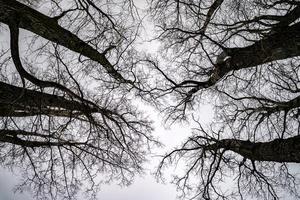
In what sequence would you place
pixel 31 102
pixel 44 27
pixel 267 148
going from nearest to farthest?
pixel 44 27
pixel 267 148
pixel 31 102

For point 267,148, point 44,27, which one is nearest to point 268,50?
point 267,148

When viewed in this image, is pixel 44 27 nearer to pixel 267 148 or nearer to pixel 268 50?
pixel 268 50

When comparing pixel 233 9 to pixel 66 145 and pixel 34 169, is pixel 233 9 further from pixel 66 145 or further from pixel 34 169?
pixel 34 169

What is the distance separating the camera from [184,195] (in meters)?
8.98

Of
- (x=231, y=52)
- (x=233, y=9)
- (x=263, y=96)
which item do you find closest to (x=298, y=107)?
(x=263, y=96)

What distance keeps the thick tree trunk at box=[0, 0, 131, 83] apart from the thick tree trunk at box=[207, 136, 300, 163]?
3.64 meters

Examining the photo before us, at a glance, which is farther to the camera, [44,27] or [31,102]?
[31,102]

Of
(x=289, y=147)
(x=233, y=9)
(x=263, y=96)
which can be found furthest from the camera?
(x=263, y=96)

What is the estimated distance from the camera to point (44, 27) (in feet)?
23.1

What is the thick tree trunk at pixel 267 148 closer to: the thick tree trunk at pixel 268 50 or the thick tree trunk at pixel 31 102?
the thick tree trunk at pixel 268 50

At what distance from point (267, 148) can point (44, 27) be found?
5634 mm

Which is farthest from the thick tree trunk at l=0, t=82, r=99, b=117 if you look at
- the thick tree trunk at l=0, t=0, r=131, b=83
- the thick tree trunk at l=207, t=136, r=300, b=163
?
the thick tree trunk at l=207, t=136, r=300, b=163

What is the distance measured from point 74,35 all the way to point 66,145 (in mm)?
3434

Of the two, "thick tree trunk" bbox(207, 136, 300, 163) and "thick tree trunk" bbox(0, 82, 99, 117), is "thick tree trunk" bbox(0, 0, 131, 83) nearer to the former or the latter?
"thick tree trunk" bbox(0, 82, 99, 117)
